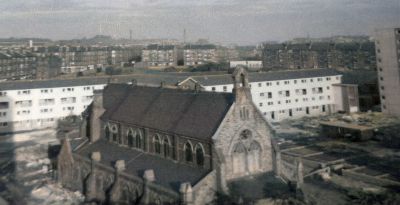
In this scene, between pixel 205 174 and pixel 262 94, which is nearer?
pixel 205 174

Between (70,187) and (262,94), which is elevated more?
(262,94)

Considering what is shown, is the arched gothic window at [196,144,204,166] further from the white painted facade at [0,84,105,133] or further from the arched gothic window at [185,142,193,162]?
the white painted facade at [0,84,105,133]

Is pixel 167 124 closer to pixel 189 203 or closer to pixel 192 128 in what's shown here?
pixel 192 128

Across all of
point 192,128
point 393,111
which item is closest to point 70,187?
point 192,128

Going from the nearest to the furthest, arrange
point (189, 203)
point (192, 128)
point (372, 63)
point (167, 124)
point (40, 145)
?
1. point (189, 203)
2. point (192, 128)
3. point (167, 124)
4. point (40, 145)
5. point (372, 63)

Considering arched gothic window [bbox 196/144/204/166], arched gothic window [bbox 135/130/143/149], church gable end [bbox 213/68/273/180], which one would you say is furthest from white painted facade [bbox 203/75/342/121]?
arched gothic window [bbox 196/144/204/166]

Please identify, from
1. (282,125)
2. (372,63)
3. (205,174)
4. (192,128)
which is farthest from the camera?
(372,63)
